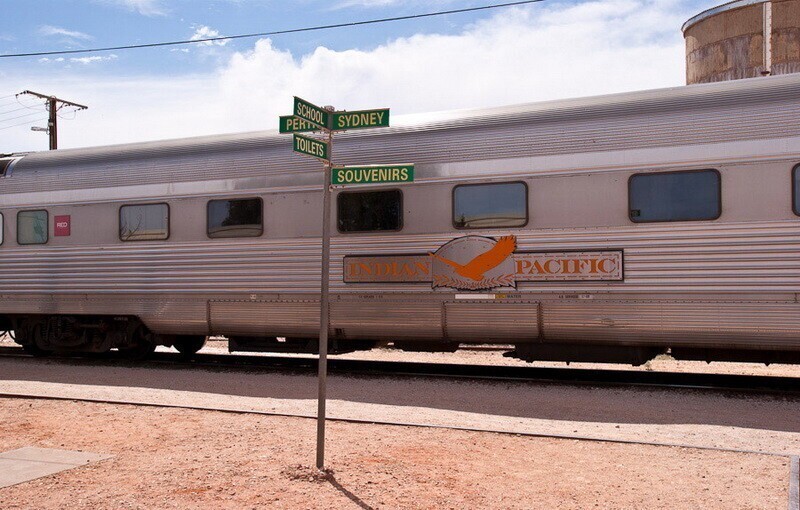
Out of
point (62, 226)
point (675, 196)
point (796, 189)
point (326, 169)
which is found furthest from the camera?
point (62, 226)

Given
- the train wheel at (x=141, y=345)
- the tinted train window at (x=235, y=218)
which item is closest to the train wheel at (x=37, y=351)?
the train wheel at (x=141, y=345)

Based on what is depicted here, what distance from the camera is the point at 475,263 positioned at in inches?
401

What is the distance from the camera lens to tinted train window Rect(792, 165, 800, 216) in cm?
874

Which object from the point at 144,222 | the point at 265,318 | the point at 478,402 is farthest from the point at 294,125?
the point at 144,222

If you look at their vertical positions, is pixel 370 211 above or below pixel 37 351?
above

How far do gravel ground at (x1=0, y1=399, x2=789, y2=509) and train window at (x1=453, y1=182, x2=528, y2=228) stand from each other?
3.63 metres

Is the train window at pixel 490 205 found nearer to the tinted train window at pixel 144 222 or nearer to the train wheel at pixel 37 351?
the tinted train window at pixel 144 222

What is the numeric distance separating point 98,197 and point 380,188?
5048mm

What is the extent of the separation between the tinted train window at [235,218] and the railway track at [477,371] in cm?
211

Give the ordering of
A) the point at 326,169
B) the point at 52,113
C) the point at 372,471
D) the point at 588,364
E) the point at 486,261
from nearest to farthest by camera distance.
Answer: the point at 372,471 → the point at 326,169 → the point at 486,261 → the point at 588,364 → the point at 52,113

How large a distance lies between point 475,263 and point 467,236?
1.22 feet

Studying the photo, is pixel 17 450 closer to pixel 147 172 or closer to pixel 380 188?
pixel 380 188

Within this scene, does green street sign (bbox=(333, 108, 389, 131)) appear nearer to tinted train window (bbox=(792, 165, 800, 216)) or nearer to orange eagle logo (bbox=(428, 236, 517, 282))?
orange eagle logo (bbox=(428, 236, 517, 282))

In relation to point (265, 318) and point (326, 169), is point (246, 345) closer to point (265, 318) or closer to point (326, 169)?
point (265, 318)
